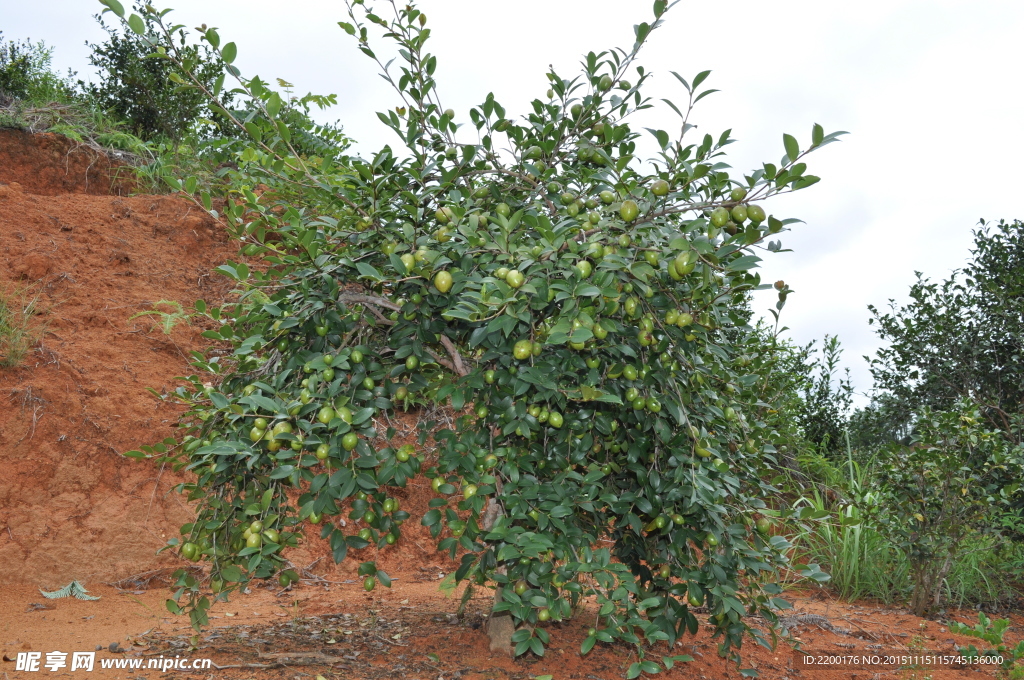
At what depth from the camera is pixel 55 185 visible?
34.6ft

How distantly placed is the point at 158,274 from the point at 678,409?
7.51 meters

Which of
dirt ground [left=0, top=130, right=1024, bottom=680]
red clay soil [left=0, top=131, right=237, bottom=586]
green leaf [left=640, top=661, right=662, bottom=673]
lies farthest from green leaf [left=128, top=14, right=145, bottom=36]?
red clay soil [left=0, top=131, right=237, bottom=586]

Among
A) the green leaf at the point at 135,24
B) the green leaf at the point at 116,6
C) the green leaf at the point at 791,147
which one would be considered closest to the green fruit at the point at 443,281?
the green leaf at the point at 791,147

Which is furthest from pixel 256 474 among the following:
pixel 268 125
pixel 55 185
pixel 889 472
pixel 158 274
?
pixel 55 185

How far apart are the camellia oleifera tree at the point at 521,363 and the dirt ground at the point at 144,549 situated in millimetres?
1002

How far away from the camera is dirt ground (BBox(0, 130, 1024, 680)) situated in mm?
4273

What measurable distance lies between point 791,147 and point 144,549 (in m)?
5.84

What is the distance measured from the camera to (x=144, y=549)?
6027 mm

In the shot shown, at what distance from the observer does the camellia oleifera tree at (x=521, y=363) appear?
2939 mm

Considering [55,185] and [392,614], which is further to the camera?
[55,185]

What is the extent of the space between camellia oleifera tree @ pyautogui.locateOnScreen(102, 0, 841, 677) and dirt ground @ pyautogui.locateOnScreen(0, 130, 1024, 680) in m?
1.00

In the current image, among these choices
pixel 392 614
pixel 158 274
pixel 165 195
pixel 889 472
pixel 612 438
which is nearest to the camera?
pixel 612 438

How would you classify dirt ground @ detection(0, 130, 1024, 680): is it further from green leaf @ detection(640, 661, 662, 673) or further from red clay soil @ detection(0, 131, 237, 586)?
green leaf @ detection(640, 661, 662, 673)

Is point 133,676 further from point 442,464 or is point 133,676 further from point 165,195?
point 165,195
